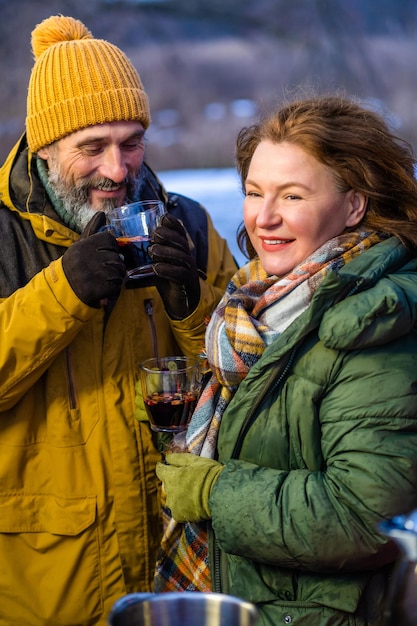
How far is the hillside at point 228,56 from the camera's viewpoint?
4.84 m

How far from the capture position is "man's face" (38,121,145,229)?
2.42 metres

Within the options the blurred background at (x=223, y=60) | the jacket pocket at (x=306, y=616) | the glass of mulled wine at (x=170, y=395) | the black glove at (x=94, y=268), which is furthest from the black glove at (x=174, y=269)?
the blurred background at (x=223, y=60)

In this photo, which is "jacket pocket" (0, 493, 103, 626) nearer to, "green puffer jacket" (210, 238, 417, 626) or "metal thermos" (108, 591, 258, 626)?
"green puffer jacket" (210, 238, 417, 626)

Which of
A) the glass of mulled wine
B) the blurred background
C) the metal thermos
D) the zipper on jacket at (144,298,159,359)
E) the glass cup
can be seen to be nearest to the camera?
the metal thermos

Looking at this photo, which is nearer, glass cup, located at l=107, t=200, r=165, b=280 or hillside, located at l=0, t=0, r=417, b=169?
glass cup, located at l=107, t=200, r=165, b=280

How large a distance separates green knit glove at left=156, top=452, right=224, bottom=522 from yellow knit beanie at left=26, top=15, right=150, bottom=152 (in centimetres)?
112

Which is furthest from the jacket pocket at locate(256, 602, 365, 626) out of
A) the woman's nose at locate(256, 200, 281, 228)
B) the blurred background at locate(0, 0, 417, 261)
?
the blurred background at locate(0, 0, 417, 261)

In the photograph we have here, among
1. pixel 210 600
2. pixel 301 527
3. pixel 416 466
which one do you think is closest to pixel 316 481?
pixel 301 527

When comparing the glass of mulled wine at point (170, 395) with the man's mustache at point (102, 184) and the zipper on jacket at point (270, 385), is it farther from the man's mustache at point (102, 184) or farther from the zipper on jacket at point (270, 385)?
the man's mustache at point (102, 184)

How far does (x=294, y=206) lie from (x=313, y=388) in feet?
1.48

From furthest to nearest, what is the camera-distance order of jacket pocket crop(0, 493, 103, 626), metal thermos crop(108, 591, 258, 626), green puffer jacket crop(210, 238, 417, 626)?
1. jacket pocket crop(0, 493, 103, 626)
2. green puffer jacket crop(210, 238, 417, 626)
3. metal thermos crop(108, 591, 258, 626)

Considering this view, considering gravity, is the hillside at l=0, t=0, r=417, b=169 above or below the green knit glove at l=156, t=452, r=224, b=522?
above

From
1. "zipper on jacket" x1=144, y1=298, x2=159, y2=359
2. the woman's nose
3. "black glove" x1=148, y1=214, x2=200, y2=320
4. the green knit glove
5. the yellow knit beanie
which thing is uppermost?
the yellow knit beanie

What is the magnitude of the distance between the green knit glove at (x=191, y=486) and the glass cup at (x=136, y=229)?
23.8 inches
